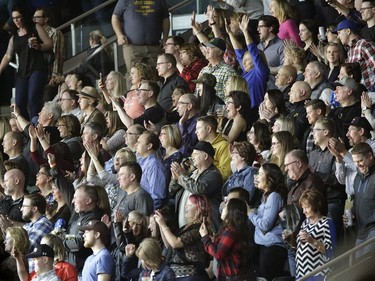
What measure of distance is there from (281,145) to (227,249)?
59.7 inches

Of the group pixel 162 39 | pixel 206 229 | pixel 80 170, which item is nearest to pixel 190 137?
pixel 80 170

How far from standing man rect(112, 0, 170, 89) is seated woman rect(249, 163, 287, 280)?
5.45 metres

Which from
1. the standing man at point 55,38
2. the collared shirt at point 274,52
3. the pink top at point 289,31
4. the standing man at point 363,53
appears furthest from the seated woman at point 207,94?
the standing man at point 55,38

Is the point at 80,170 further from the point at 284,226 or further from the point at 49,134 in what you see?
the point at 284,226

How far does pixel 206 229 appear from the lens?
40.7ft

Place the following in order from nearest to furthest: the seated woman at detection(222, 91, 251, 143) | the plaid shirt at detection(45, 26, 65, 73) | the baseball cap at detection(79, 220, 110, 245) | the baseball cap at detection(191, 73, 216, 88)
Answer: the baseball cap at detection(79, 220, 110, 245), the seated woman at detection(222, 91, 251, 143), the baseball cap at detection(191, 73, 216, 88), the plaid shirt at detection(45, 26, 65, 73)

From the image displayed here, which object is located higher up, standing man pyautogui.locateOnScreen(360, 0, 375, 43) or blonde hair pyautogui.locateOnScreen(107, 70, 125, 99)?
standing man pyautogui.locateOnScreen(360, 0, 375, 43)

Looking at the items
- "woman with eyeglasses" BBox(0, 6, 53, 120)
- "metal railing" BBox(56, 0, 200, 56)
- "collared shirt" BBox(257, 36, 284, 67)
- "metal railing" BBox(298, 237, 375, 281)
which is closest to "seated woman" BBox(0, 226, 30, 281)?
"metal railing" BBox(298, 237, 375, 281)

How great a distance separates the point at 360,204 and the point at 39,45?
21.8 ft

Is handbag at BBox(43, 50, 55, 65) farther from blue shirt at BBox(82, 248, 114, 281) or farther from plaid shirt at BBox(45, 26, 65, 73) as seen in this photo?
blue shirt at BBox(82, 248, 114, 281)

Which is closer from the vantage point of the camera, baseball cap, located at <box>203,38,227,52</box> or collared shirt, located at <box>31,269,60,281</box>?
collared shirt, located at <box>31,269,60,281</box>

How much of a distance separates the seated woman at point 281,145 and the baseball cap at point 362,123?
24.2 inches

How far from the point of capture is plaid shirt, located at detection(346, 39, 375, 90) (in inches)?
597

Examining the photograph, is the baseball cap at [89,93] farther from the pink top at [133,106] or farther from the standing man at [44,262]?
the standing man at [44,262]
